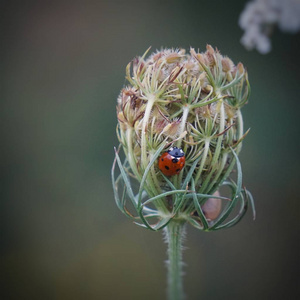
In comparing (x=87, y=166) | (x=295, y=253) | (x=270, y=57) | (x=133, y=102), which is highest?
(x=270, y=57)

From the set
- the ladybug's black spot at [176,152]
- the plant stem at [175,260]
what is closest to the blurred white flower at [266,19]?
the ladybug's black spot at [176,152]

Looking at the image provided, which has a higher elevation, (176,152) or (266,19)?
(266,19)

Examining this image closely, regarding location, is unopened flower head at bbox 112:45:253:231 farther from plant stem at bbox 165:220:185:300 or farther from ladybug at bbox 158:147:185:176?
plant stem at bbox 165:220:185:300

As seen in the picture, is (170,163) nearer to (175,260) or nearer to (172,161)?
(172,161)

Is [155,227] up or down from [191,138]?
down

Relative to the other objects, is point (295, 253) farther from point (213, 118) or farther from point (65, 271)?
point (213, 118)

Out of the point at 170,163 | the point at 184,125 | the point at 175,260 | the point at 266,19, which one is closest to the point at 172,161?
the point at 170,163

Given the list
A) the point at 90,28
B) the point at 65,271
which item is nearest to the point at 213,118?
the point at 65,271

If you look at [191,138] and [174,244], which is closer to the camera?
[191,138]
